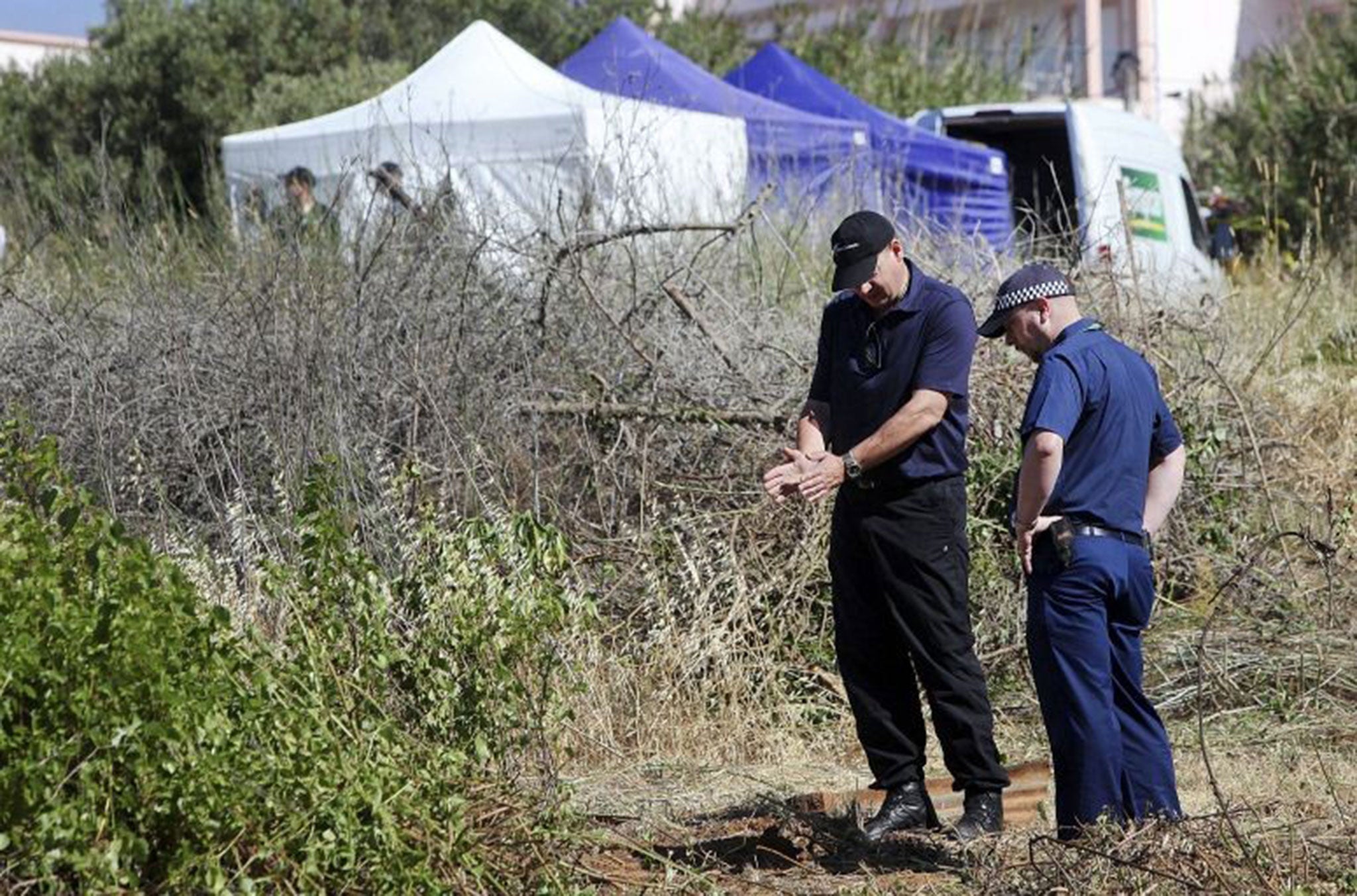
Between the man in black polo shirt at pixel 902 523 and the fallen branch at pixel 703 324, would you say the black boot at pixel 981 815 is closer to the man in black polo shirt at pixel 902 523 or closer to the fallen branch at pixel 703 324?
the man in black polo shirt at pixel 902 523

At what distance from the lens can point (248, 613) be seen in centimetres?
611

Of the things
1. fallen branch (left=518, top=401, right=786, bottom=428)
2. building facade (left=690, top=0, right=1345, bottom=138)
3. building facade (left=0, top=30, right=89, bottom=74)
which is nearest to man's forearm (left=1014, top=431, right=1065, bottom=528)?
fallen branch (left=518, top=401, right=786, bottom=428)

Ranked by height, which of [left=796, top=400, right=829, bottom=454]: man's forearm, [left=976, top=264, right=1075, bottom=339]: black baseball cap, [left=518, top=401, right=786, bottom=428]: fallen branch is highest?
[left=976, top=264, right=1075, bottom=339]: black baseball cap

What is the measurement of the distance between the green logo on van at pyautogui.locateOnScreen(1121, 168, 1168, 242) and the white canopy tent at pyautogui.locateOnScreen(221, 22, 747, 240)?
373cm

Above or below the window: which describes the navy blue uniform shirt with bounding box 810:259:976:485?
above

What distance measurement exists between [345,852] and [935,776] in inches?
116

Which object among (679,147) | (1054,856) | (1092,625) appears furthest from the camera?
Answer: (679,147)

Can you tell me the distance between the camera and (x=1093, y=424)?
5.23 metres

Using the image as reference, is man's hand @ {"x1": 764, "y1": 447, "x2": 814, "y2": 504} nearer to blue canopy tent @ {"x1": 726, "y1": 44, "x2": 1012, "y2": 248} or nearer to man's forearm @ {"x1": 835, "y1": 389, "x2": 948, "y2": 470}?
man's forearm @ {"x1": 835, "y1": 389, "x2": 948, "y2": 470}

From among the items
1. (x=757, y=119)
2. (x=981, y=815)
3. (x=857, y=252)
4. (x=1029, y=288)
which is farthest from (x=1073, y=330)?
(x=757, y=119)

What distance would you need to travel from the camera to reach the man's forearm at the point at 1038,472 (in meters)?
5.11

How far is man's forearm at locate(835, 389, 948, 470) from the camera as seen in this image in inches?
219

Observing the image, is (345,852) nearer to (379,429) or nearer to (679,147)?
(379,429)

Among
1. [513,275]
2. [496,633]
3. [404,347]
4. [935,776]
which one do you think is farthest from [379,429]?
[496,633]
